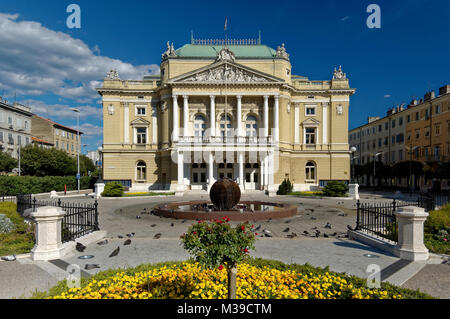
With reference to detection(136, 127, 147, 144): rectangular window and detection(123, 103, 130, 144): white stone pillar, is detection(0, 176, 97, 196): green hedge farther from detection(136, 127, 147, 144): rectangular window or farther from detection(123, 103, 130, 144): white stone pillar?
detection(136, 127, 147, 144): rectangular window

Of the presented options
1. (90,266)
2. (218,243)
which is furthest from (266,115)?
(218,243)

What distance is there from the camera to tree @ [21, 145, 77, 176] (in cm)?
4216

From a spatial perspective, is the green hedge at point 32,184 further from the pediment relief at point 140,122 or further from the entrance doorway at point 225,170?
the entrance doorway at point 225,170

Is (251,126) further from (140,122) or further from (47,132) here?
(47,132)

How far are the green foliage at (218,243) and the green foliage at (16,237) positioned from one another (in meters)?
7.63

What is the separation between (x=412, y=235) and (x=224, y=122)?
115ft

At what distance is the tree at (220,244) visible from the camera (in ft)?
13.8

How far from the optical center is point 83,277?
6.46 metres

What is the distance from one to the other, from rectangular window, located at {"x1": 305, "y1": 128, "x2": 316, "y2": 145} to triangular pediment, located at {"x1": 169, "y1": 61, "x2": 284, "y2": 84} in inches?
393

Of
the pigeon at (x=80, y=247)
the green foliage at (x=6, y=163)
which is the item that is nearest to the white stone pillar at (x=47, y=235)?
the pigeon at (x=80, y=247)

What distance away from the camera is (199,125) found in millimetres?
41562

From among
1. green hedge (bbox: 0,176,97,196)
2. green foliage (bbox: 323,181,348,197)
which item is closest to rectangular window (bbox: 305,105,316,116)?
A: green foliage (bbox: 323,181,348,197)
